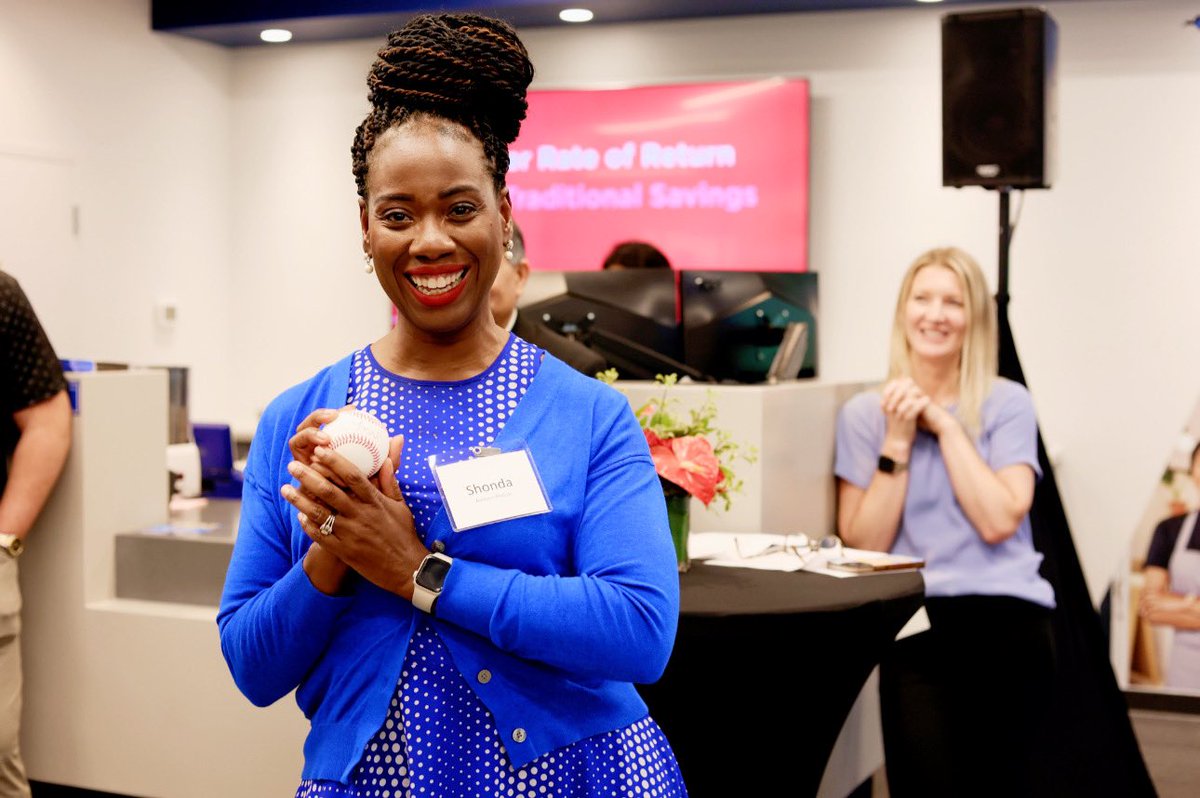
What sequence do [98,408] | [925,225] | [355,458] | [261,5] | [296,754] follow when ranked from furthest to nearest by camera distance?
1. [261,5]
2. [925,225]
3. [98,408]
4. [296,754]
5. [355,458]

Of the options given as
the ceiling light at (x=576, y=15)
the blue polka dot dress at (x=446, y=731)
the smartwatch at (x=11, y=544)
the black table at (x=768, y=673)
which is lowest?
the black table at (x=768, y=673)

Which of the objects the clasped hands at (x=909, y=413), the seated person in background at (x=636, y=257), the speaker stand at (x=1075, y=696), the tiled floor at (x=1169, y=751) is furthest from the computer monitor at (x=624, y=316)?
the seated person in background at (x=636, y=257)

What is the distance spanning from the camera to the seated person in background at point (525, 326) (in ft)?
10.7

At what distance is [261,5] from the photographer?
6.28 m

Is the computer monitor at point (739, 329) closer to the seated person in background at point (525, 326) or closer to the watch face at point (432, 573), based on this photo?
the seated person in background at point (525, 326)

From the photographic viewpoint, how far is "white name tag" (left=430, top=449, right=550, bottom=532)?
1.23m

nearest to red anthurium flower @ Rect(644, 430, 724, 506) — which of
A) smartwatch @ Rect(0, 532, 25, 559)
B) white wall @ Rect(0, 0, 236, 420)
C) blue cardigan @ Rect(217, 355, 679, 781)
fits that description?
blue cardigan @ Rect(217, 355, 679, 781)

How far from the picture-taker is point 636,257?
581cm

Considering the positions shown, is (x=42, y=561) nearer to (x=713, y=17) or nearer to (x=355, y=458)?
(x=355, y=458)

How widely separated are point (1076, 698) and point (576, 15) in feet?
12.0

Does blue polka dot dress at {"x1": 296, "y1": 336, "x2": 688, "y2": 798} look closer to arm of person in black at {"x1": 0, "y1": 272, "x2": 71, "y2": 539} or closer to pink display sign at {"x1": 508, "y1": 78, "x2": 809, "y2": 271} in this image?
arm of person in black at {"x1": 0, "y1": 272, "x2": 71, "y2": 539}

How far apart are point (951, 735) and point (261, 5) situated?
4.73 meters

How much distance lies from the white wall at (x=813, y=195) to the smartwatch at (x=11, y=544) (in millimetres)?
3070

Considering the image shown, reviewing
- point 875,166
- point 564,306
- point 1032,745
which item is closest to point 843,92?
point 875,166
